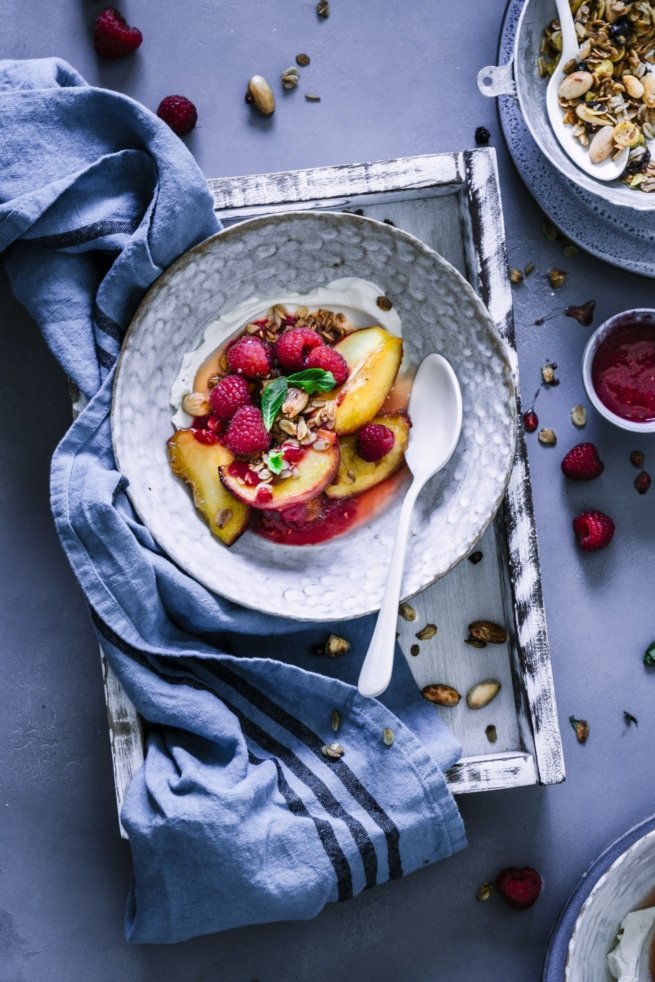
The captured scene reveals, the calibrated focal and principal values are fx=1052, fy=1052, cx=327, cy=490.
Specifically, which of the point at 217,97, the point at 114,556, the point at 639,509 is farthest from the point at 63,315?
the point at 639,509

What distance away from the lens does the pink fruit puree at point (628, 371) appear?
137 centimetres

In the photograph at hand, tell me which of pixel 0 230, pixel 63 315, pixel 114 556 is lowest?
pixel 114 556

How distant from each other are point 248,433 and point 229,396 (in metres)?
0.06

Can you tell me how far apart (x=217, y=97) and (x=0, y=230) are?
1.26 ft

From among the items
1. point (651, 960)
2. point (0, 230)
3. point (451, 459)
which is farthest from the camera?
point (651, 960)

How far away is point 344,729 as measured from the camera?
4.19 feet

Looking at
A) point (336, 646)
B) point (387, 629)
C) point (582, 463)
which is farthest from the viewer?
point (582, 463)

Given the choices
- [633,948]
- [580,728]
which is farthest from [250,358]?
[633,948]

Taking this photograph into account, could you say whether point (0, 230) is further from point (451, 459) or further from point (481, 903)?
point (481, 903)

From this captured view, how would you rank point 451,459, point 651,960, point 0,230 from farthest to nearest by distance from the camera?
point 651,960 < point 451,459 < point 0,230

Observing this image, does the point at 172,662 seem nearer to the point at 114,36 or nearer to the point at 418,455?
the point at 418,455

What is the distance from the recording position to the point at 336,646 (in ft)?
4.20

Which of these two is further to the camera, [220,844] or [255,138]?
[255,138]

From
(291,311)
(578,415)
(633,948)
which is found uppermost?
(291,311)
